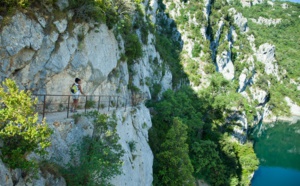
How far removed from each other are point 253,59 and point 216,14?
20161 mm

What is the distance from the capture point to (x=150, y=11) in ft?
139

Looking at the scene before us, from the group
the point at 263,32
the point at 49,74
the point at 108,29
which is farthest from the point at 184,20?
the point at 263,32

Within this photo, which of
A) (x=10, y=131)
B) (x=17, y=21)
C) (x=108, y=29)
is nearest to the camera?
(x=10, y=131)

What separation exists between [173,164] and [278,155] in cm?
4556

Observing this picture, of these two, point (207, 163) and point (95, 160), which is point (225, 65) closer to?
point (207, 163)

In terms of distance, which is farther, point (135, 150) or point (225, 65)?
point (225, 65)

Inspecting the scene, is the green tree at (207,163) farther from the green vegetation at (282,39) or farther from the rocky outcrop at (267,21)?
the rocky outcrop at (267,21)

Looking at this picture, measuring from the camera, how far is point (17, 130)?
6.31 metres

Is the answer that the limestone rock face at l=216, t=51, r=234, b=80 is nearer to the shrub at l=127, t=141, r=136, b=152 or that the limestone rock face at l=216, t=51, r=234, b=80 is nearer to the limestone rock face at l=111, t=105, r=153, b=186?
the limestone rock face at l=111, t=105, r=153, b=186

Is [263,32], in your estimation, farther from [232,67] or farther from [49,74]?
[49,74]

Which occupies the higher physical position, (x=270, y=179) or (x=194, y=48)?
(x=194, y=48)

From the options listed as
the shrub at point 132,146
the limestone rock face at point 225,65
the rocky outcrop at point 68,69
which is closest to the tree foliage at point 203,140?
the rocky outcrop at point 68,69

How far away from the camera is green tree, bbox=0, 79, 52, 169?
6309 mm

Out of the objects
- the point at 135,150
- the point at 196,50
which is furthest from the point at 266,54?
the point at 135,150
